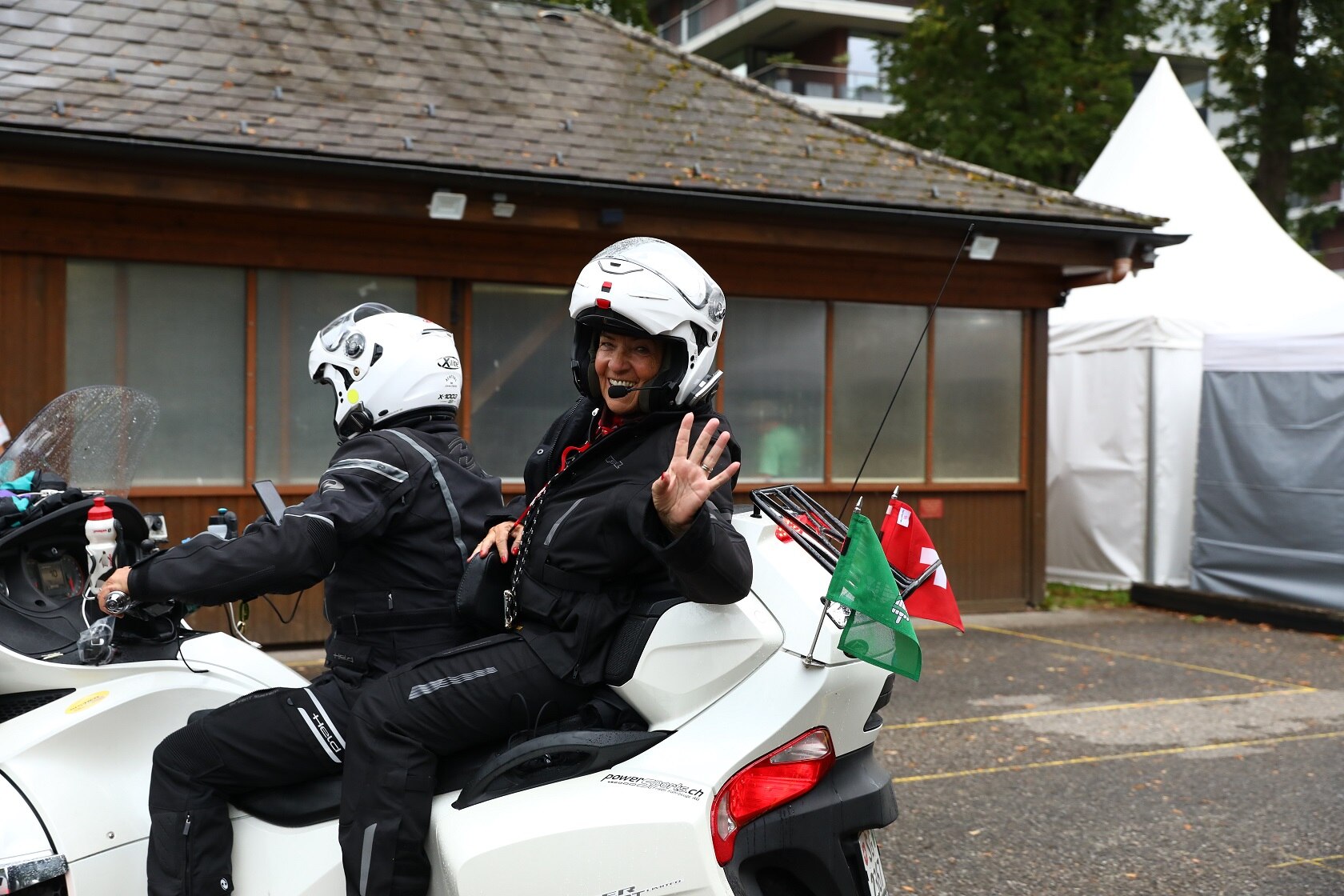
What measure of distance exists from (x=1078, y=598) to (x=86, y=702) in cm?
1157

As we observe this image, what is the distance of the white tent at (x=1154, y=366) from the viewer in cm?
1324

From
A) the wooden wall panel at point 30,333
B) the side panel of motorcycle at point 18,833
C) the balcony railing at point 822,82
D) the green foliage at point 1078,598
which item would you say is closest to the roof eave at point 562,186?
the wooden wall panel at point 30,333

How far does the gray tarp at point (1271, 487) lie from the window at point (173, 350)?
8948mm

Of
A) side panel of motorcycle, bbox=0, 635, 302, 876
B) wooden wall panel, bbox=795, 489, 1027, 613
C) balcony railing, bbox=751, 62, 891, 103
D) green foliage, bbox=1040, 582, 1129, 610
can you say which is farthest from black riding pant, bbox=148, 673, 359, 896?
balcony railing, bbox=751, 62, 891, 103

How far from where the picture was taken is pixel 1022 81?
2188 cm

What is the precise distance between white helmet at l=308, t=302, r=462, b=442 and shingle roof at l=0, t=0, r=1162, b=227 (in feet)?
18.9

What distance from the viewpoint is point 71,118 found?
8320 millimetres

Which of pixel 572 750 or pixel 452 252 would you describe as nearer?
pixel 572 750

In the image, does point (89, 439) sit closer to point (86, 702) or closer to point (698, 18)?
point (86, 702)

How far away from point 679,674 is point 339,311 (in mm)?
7641

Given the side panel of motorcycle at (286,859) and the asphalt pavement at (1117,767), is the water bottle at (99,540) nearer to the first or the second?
the side panel of motorcycle at (286,859)

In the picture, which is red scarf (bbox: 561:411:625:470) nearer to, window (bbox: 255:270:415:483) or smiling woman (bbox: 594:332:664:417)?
smiling woman (bbox: 594:332:664:417)

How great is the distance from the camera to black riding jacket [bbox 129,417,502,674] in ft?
9.36

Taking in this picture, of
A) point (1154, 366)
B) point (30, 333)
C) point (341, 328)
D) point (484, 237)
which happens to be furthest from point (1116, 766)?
point (1154, 366)
